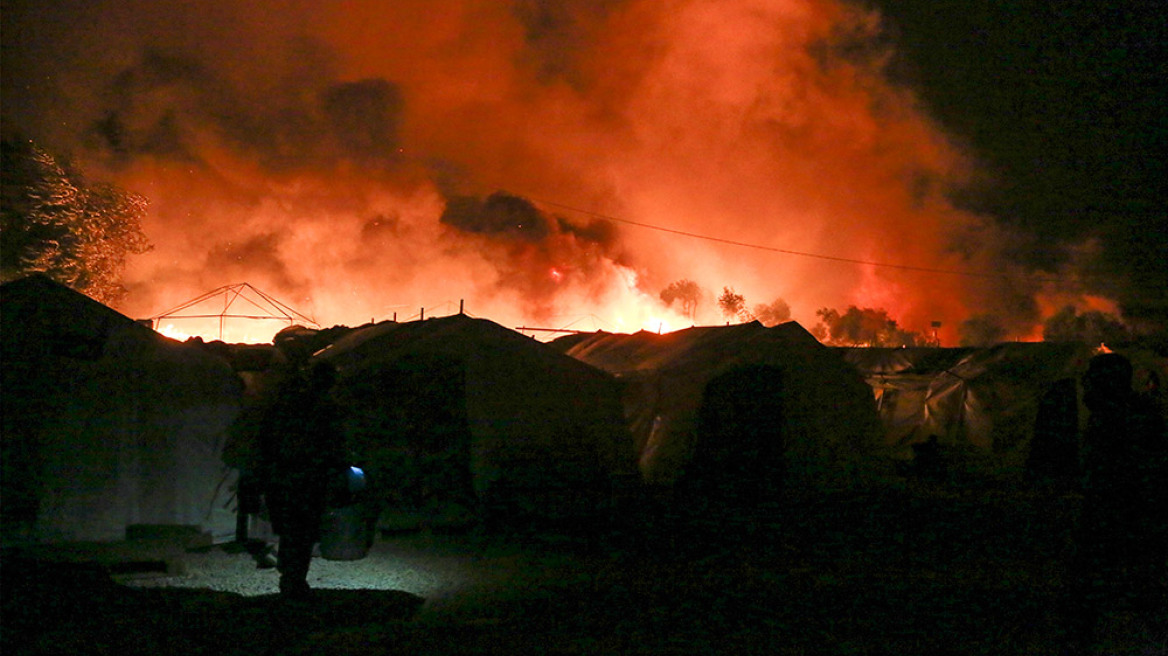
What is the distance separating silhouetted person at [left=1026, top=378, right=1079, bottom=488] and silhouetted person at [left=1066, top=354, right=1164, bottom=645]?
12.3 metres

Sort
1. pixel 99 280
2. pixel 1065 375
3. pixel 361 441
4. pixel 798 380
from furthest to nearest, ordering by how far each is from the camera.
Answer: pixel 99 280
pixel 1065 375
pixel 798 380
pixel 361 441

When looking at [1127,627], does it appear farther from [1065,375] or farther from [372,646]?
[1065,375]

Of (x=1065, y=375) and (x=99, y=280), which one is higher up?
(x=99, y=280)

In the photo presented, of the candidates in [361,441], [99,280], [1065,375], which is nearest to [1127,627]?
[361,441]

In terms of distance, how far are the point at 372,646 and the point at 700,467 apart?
29.0 ft

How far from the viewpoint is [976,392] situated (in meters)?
18.3

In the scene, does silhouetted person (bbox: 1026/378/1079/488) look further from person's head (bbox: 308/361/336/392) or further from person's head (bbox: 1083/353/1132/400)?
person's head (bbox: 308/361/336/392)

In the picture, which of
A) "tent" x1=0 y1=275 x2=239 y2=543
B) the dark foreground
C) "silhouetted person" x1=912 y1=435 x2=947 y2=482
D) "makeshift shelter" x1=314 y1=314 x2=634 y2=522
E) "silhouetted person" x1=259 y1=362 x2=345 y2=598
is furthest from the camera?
"silhouetted person" x1=912 y1=435 x2=947 y2=482

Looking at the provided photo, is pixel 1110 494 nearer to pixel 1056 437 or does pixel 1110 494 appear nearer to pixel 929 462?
pixel 929 462

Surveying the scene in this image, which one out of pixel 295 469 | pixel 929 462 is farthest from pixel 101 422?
pixel 929 462

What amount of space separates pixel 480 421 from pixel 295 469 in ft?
13.6

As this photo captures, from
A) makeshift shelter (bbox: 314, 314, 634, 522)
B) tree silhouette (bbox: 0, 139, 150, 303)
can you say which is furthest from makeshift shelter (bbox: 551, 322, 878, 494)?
tree silhouette (bbox: 0, 139, 150, 303)

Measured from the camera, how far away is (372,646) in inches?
203

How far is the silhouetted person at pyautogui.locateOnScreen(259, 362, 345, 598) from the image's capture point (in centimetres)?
591
